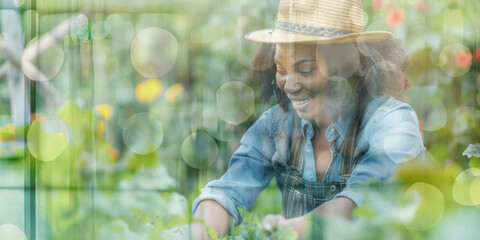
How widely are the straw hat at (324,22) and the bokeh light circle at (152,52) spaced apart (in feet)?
1.35

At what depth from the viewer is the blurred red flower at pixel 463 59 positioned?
1.74m

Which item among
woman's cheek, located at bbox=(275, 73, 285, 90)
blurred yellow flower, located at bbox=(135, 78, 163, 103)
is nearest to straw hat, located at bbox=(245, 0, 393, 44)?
woman's cheek, located at bbox=(275, 73, 285, 90)

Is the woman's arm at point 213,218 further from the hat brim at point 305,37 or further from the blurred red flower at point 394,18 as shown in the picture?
the blurred red flower at point 394,18

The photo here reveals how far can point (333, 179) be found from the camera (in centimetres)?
174

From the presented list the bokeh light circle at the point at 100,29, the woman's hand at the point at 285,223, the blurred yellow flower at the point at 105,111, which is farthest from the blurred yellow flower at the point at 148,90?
the woman's hand at the point at 285,223

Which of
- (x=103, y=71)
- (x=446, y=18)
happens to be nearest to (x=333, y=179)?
(x=446, y=18)

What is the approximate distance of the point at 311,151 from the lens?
69.5 inches

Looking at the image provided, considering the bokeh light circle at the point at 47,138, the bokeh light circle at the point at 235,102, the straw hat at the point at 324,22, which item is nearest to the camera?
the straw hat at the point at 324,22

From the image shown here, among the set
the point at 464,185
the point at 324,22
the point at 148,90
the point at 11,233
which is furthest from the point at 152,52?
the point at 464,185

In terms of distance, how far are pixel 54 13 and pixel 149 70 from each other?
0.41 metres

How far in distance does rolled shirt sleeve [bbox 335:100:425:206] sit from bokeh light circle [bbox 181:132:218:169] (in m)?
0.50

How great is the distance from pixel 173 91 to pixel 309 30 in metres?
0.52

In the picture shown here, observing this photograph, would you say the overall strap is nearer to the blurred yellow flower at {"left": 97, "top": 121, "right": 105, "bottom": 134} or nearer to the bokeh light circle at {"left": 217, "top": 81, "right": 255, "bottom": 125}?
the bokeh light circle at {"left": 217, "top": 81, "right": 255, "bottom": 125}

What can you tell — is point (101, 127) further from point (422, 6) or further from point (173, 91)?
point (422, 6)
